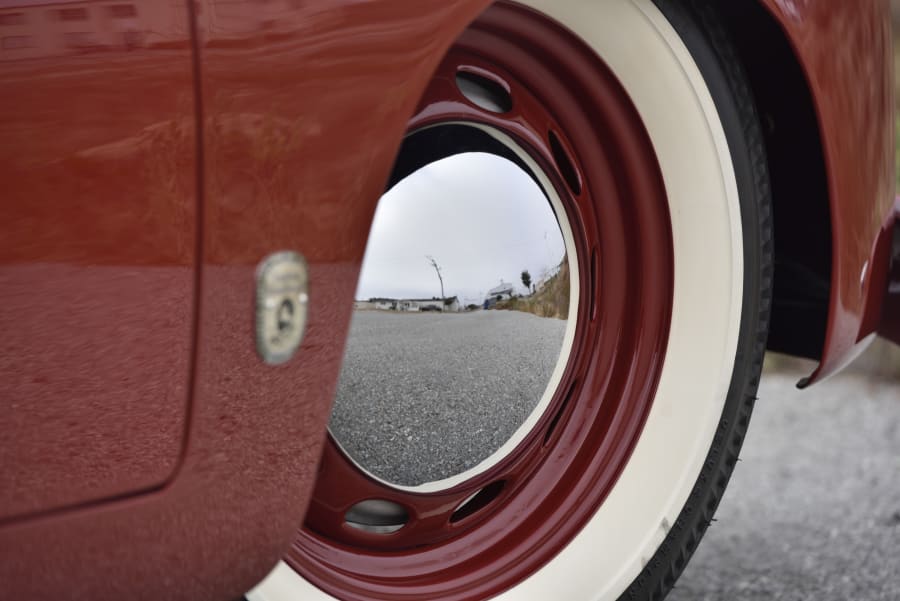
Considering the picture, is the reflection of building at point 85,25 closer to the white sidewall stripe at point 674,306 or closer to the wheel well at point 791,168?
the white sidewall stripe at point 674,306

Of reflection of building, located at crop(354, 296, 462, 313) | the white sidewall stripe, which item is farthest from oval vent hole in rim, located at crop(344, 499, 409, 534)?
reflection of building, located at crop(354, 296, 462, 313)

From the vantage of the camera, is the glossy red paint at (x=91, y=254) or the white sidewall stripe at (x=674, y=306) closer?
the glossy red paint at (x=91, y=254)

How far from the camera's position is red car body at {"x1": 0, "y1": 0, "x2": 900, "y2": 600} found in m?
0.75

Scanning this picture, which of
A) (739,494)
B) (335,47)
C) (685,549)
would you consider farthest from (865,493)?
(335,47)

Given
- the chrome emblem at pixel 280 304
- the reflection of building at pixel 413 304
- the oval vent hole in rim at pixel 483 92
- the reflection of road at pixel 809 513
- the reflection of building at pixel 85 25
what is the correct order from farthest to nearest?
the reflection of road at pixel 809 513 → the oval vent hole in rim at pixel 483 92 → the reflection of building at pixel 413 304 → the chrome emblem at pixel 280 304 → the reflection of building at pixel 85 25

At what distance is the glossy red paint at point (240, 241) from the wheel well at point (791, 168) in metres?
0.58

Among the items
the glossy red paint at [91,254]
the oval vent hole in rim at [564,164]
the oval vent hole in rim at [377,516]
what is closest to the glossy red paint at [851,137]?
the oval vent hole in rim at [564,164]

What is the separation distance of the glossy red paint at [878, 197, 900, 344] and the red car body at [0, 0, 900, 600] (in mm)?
1058

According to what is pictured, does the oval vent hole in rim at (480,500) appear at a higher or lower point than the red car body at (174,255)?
lower

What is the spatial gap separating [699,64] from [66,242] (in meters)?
0.90

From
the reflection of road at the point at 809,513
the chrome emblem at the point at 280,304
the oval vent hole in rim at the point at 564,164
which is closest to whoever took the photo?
the chrome emblem at the point at 280,304

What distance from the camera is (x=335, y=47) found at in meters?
0.87

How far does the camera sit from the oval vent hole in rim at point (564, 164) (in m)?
1.45

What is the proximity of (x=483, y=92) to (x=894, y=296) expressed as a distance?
92 cm
